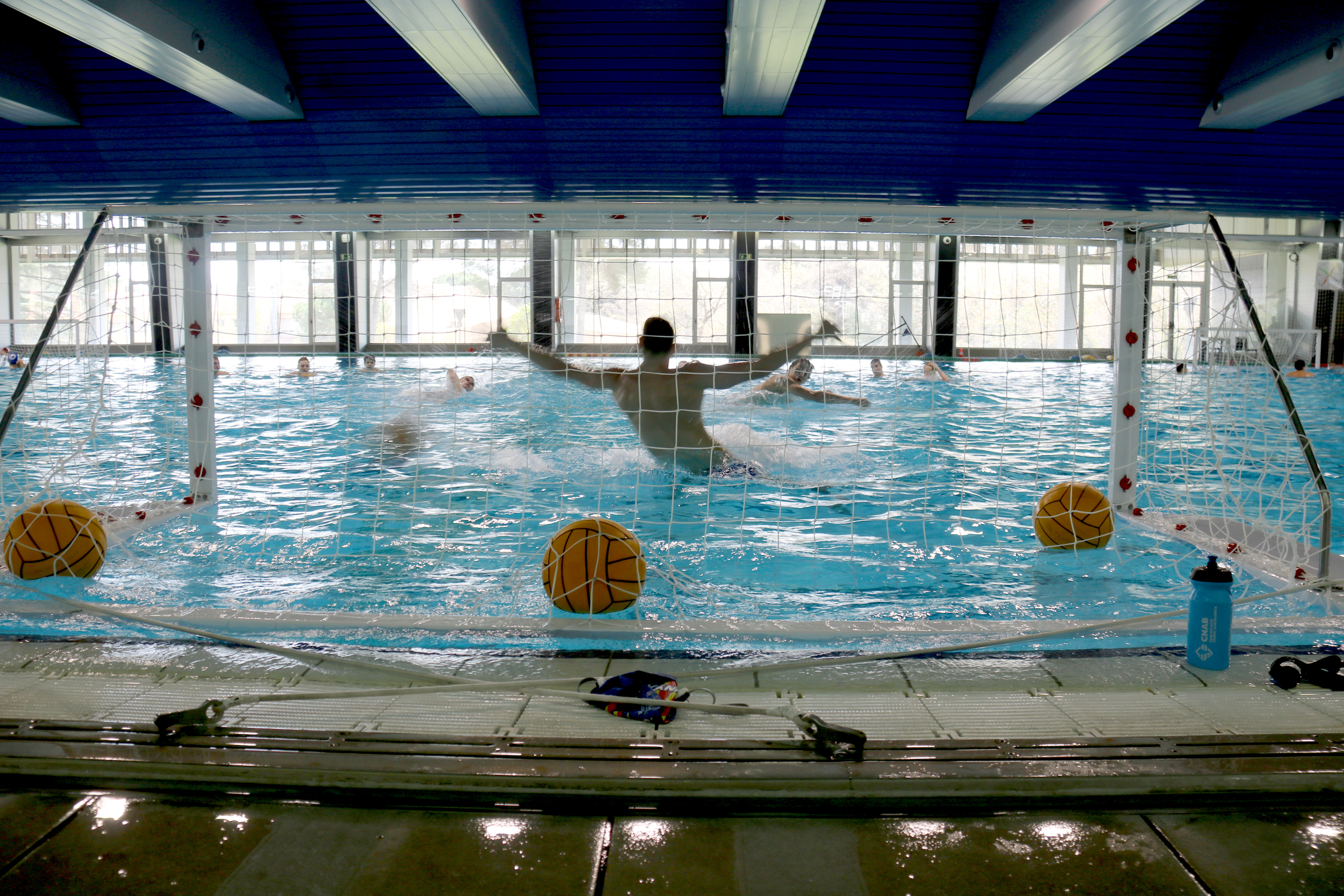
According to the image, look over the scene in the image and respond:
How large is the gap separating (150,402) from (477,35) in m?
8.65

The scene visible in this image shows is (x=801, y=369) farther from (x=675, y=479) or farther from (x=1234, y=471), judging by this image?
(x=1234, y=471)

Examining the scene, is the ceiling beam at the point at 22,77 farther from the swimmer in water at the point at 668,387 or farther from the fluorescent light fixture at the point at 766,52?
the fluorescent light fixture at the point at 766,52

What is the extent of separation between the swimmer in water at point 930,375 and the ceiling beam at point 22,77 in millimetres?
11154

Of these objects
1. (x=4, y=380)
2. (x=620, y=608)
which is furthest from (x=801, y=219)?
(x=4, y=380)

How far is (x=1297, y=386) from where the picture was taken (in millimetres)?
14633

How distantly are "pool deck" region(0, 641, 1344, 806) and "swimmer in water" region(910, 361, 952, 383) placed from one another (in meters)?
10.1

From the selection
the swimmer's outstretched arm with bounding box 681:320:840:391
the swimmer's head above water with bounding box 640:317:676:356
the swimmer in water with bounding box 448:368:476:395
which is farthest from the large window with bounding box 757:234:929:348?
the swimmer's head above water with bounding box 640:317:676:356

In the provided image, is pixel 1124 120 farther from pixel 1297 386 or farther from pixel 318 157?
pixel 1297 386

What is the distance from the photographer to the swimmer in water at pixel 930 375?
12.8m

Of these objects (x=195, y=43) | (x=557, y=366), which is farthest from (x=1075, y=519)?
(x=195, y=43)

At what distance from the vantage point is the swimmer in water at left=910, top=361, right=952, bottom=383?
42.1 ft

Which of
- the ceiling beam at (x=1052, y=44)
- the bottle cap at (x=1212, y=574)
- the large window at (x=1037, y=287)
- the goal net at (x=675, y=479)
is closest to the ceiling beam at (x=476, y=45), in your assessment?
the goal net at (x=675, y=479)

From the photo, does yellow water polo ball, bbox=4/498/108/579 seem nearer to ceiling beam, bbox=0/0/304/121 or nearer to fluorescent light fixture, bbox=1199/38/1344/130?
ceiling beam, bbox=0/0/304/121

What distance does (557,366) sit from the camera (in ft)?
17.6
